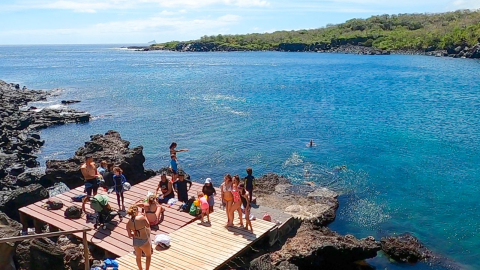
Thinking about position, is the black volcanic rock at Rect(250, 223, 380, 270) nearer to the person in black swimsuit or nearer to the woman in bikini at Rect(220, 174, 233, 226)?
the person in black swimsuit

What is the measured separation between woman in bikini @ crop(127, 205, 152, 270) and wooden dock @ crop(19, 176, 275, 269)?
1.61 metres

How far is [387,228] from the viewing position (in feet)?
79.2

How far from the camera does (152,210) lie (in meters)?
17.8

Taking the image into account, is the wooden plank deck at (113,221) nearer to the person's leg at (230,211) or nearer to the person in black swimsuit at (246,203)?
the person's leg at (230,211)

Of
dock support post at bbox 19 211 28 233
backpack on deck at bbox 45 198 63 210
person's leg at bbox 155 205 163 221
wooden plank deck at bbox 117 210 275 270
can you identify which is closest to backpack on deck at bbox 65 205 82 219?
backpack on deck at bbox 45 198 63 210

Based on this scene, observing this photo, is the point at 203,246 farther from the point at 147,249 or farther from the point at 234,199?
the point at 147,249

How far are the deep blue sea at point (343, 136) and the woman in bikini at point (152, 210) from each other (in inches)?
426

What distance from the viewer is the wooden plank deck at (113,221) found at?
17.1 metres

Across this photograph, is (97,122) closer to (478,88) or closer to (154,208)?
(154,208)

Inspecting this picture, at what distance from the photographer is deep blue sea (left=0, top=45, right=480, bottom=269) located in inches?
1022

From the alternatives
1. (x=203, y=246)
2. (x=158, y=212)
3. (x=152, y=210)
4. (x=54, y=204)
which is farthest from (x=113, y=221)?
(x=203, y=246)

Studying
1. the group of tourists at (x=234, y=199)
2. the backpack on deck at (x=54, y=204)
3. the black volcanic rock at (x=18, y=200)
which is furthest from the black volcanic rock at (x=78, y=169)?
the group of tourists at (x=234, y=199)

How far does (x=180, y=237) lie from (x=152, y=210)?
178cm

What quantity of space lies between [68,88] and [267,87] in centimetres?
4158
